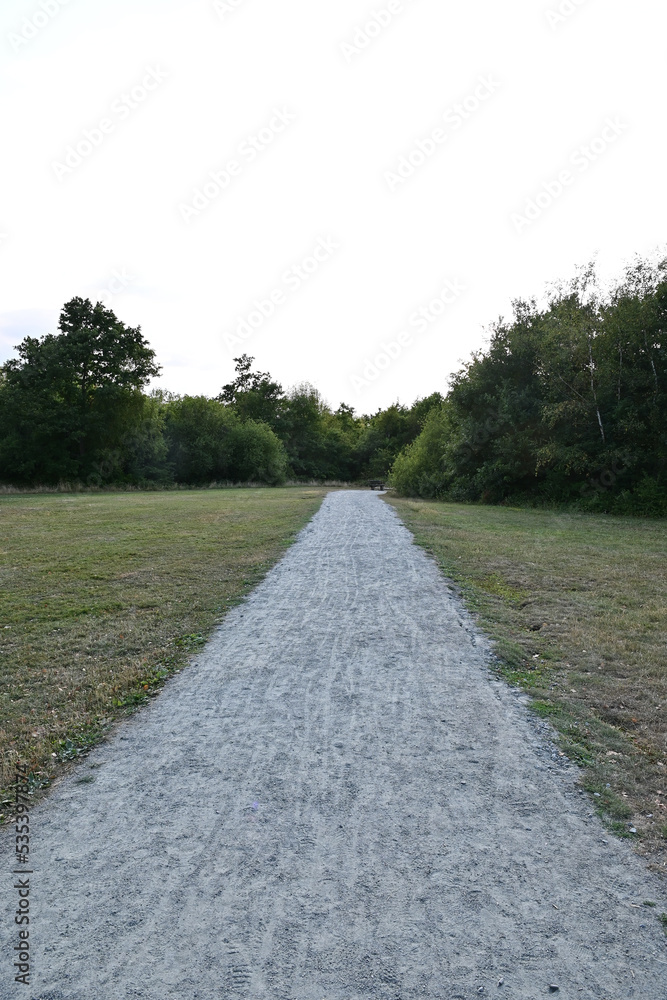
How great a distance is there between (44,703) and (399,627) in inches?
133

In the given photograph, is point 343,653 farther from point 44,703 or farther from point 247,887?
point 247,887

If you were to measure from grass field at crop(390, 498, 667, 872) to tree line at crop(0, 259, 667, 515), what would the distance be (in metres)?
8.43

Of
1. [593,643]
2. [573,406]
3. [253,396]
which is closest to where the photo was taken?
[593,643]

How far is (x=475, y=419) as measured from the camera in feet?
84.1

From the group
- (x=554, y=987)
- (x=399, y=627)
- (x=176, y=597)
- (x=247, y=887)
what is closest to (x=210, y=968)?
(x=247, y=887)

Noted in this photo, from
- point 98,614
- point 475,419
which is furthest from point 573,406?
point 98,614

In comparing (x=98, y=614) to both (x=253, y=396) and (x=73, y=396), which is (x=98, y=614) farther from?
(x=253, y=396)

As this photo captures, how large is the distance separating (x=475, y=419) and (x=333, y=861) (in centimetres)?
2482

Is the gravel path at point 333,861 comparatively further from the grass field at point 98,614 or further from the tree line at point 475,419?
the tree line at point 475,419

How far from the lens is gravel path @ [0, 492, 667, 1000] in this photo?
75.4 inches

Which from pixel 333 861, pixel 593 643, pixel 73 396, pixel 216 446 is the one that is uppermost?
pixel 73 396

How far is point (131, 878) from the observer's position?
235 centimetres

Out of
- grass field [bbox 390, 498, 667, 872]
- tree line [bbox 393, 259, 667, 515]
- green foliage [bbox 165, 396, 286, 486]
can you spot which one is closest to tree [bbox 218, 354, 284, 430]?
green foliage [bbox 165, 396, 286, 486]

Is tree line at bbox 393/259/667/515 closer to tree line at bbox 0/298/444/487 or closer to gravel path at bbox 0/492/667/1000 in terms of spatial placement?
gravel path at bbox 0/492/667/1000
